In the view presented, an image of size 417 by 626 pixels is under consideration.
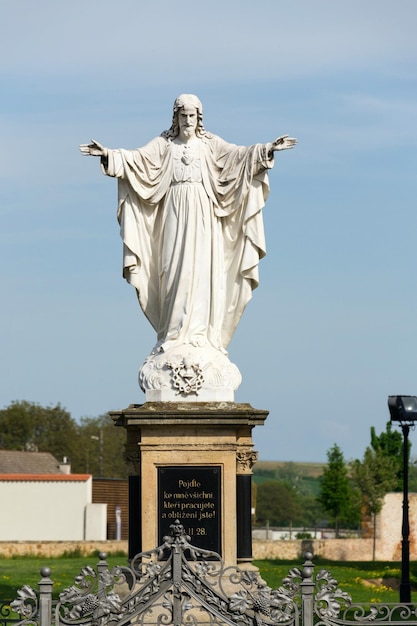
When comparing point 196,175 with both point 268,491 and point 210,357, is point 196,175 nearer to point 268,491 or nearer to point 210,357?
point 210,357

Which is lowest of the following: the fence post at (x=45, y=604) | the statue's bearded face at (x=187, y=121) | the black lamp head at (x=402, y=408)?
the fence post at (x=45, y=604)

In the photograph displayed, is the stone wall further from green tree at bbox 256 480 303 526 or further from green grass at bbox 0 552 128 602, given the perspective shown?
green tree at bbox 256 480 303 526

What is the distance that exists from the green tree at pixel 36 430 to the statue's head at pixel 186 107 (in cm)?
7006

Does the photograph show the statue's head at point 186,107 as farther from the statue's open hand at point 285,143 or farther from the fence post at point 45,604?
the fence post at point 45,604

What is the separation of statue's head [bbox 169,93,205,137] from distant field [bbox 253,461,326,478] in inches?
6220

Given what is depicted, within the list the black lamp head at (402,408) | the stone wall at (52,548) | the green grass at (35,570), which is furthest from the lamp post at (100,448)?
the black lamp head at (402,408)

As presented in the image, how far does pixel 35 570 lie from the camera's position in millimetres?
31984

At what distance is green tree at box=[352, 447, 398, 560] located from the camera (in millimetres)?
55000

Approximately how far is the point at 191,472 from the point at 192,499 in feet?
0.90

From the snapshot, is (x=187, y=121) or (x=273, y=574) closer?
(x=187, y=121)

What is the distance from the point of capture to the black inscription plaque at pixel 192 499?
15133mm

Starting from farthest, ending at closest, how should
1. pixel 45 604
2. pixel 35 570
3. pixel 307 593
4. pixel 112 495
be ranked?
pixel 112 495, pixel 35 570, pixel 307 593, pixel 45 604

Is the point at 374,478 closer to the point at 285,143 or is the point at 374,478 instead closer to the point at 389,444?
the point at 389,444

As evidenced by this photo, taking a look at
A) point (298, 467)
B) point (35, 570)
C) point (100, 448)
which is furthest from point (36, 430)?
point (298, 467)
